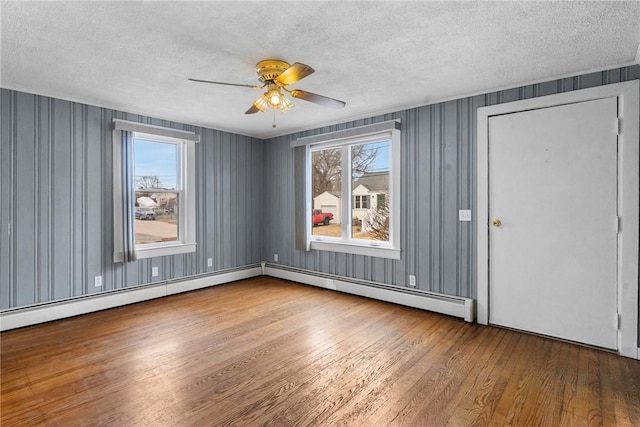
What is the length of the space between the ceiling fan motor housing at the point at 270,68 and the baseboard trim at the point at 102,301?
312cm

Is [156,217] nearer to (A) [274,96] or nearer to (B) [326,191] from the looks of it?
(B) [326,191]

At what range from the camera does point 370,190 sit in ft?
14.6

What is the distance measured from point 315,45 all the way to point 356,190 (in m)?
2.44

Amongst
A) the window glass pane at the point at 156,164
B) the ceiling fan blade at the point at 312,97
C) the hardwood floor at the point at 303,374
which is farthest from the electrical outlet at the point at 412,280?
the window glass pane at the point at 156,164

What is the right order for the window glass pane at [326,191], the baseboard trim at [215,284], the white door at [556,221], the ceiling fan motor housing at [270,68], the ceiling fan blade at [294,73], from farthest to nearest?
the window glass pane at [326,191] < the baseboard trim at [215,284] < the white door at [556,221] < the ceiling fan motor housing at [270,68] < the ceiling fan blade at [294,73]

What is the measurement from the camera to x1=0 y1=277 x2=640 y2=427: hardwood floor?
195 cm

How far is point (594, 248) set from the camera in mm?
2840

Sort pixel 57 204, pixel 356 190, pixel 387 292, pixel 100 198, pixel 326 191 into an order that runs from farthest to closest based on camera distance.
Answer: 1. pixel 326 191
2. pixel 356 190
3. pixel 387 292
4. pixel 100 198
5. pixel 57 204

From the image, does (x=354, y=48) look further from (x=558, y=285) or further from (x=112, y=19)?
(x=558, y=285)

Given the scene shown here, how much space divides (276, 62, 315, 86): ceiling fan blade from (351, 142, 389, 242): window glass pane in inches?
80.3

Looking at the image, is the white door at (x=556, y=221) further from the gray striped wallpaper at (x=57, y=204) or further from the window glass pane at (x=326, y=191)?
the gray striped wallpaper at (x=57, y=204)

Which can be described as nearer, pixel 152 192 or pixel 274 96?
pixel 274 96

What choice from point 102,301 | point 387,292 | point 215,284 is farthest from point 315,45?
point 215,284

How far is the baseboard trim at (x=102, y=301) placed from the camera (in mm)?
3303
